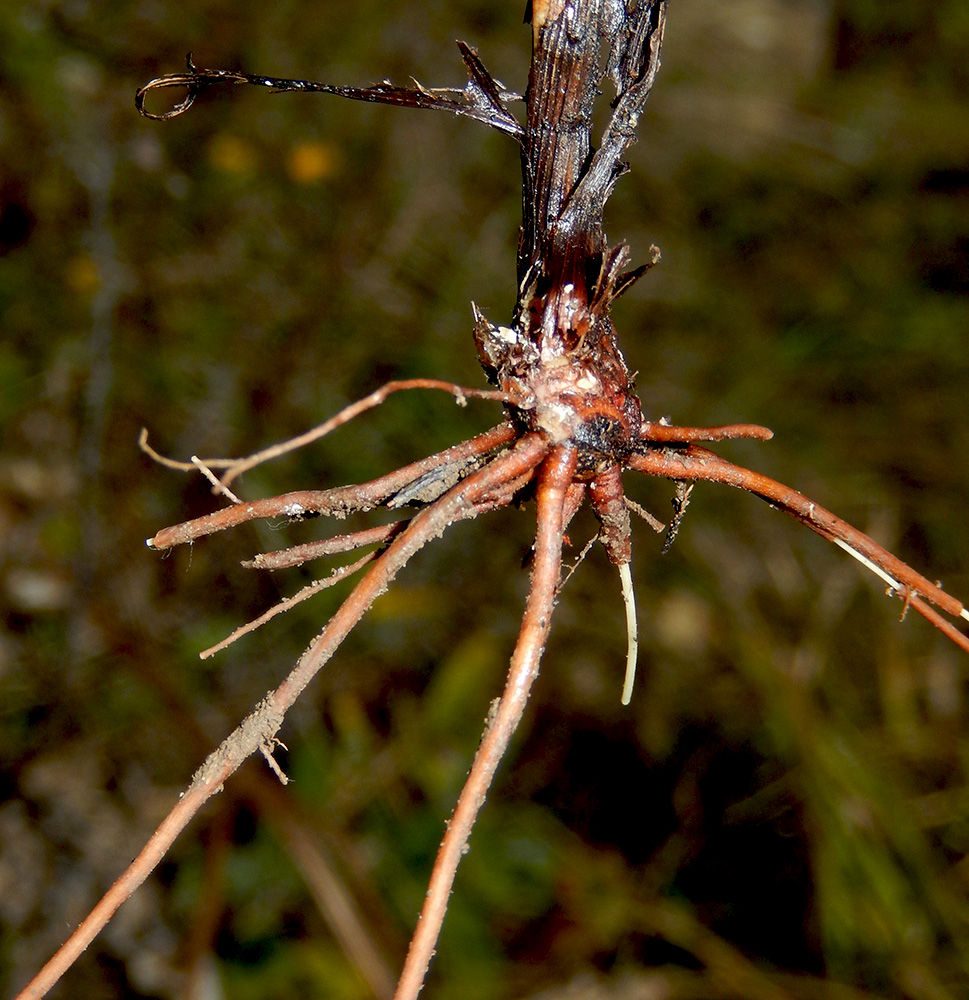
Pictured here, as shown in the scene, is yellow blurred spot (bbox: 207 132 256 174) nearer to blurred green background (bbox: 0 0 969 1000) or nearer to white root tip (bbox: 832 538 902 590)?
blurred green background (bbox: 0 0 969 1000)

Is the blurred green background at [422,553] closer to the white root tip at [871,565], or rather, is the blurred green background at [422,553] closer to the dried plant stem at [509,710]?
the white root tip at [871,565]

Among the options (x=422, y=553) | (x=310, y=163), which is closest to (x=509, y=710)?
(x=422, y=553)

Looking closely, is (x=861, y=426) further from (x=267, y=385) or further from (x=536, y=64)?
(x=536, y=64)

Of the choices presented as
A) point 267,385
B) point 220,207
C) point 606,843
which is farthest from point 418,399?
point 606,843

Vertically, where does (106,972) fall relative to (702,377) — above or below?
below

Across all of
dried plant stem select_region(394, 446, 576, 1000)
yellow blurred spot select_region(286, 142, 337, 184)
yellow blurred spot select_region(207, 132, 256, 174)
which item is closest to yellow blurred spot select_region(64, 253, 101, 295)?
yellow blurred spot select_region(207, 132, 256, 174)

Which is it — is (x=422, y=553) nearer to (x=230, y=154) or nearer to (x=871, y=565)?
(x=230, y=154)
